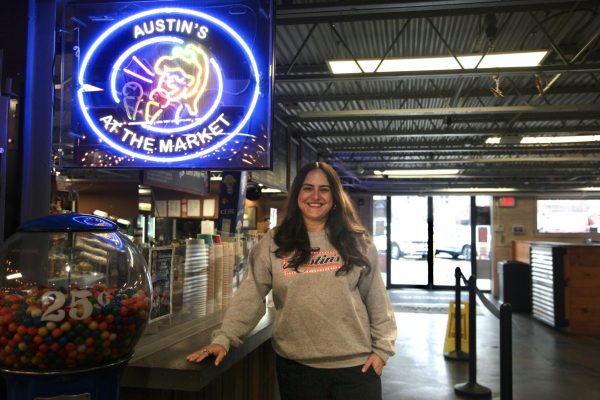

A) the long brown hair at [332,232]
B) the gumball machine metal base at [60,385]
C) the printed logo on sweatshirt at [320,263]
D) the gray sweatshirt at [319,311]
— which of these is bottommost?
the gumball machine metal base at [60,385]

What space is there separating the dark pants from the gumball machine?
67 centimetres

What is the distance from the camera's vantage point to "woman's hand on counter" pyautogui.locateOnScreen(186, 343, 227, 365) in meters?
1.91

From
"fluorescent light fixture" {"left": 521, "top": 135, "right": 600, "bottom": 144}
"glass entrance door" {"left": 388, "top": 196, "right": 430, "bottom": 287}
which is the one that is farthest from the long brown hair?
"glass entrance door" {"left": 388, "top": 196, "right": 430, "bottom": 287}

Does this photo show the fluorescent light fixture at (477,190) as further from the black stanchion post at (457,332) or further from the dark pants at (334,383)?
the dark pants at (334,383)

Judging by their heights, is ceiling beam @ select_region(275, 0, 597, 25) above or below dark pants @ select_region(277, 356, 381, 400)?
above

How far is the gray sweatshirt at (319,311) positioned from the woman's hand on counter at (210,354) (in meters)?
0.03

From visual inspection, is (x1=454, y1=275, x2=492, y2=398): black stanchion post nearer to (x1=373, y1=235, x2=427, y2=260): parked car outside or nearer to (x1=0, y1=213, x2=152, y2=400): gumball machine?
(x1=0, y1=213, x2=152, y2=400): gumball machine

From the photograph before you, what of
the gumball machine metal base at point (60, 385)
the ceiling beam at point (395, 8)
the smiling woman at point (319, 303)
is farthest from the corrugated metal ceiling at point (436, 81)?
the gumball machine metal base at point (60, 385)

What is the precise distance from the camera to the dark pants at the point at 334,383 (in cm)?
201

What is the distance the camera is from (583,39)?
5.53 metres

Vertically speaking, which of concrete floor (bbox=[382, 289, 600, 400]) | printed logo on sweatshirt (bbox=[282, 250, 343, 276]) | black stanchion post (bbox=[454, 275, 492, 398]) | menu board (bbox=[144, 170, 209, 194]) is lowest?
concrete floor (bbox=[382, 289, 600, 400])

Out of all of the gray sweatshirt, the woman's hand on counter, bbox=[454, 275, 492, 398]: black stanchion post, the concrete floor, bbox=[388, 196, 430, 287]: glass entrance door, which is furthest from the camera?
bbox=[388, 196, 430, 287]: glass entrance door

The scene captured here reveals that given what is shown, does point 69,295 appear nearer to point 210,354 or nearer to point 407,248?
point 210,354

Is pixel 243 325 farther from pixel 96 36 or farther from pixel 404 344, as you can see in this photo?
pixel 404 344
